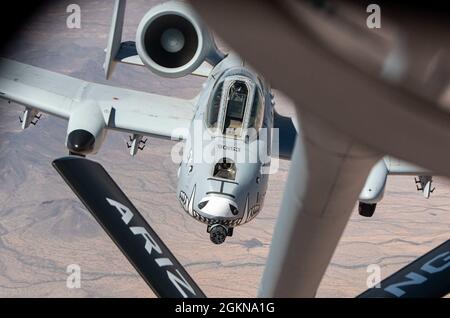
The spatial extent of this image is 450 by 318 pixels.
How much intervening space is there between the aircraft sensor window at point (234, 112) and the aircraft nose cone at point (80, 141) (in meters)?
3.91

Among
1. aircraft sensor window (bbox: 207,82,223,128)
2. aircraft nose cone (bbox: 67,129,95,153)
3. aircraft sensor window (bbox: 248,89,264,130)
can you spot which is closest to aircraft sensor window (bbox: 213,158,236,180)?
aircraft sensor window (bbox: 207,82,223,128)

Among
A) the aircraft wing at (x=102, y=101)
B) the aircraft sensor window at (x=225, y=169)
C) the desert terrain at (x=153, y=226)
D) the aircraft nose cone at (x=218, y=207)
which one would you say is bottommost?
the aircraft nose cone at (x=218, y=207)

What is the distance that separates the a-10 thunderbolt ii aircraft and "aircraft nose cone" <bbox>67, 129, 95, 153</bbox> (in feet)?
0.08

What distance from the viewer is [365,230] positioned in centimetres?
4459

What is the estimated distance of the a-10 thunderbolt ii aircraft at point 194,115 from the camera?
42.0 ft

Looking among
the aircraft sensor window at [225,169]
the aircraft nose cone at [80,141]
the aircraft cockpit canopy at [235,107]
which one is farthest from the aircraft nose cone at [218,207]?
the aircraft nose cone at [80,141]

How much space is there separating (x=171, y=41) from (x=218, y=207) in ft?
19.6

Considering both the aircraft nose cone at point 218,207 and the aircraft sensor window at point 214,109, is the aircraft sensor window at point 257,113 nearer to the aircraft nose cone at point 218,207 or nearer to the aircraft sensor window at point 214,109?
the aircraft sensor window at point 214,109

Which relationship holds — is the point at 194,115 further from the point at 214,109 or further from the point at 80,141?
the point at 80,141

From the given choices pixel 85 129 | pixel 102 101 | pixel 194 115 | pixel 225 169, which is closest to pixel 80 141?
pixel 85 129

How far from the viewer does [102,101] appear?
17.6 metres
